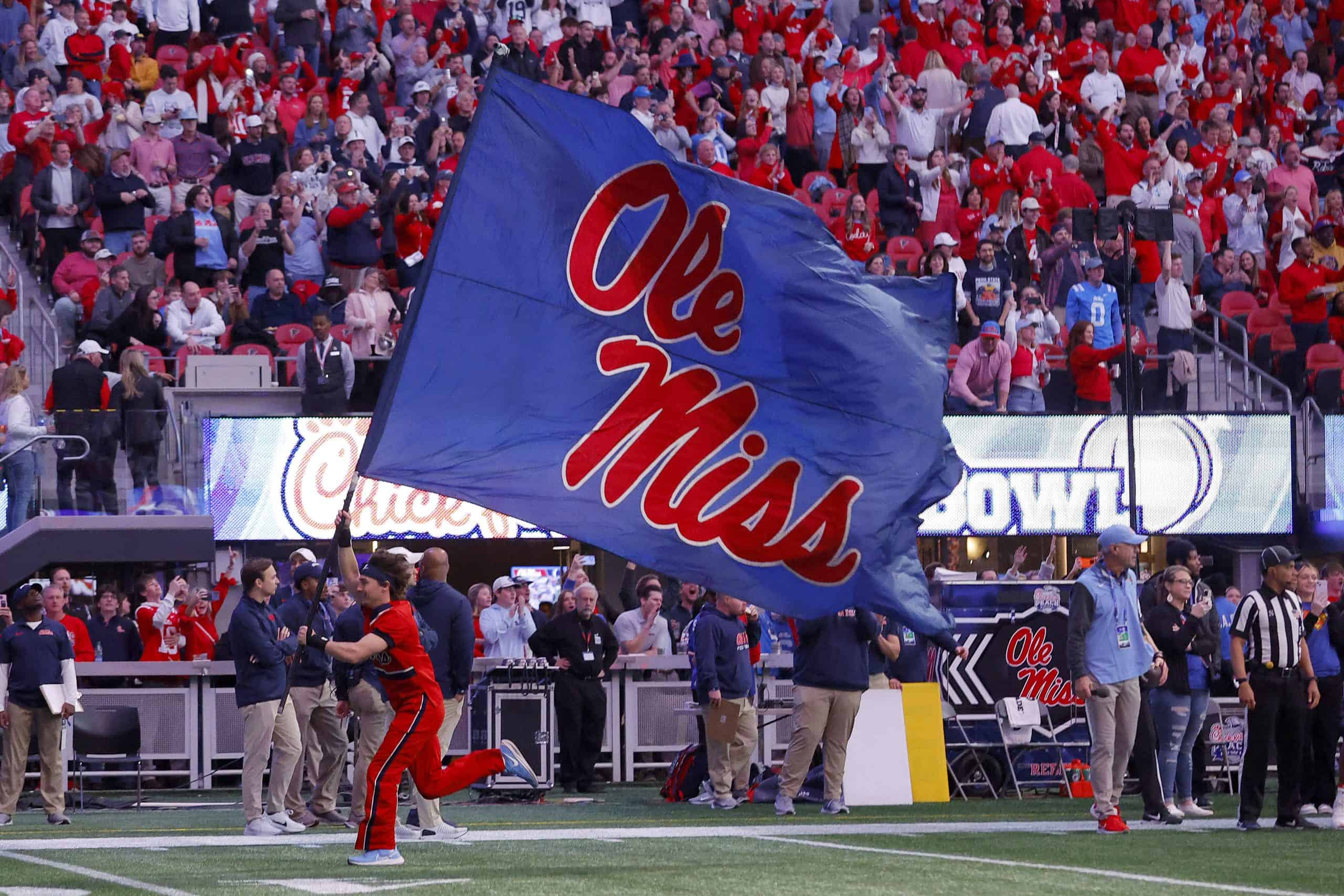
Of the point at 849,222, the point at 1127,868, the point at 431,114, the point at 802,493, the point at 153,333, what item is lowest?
the point at 1127,868

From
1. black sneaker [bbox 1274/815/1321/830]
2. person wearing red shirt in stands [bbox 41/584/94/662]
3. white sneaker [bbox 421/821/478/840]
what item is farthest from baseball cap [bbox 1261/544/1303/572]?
person wearing red shirt in stands [bbox 41/584/94/662]

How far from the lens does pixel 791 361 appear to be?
429 inches

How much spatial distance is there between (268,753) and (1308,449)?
12.5 metres

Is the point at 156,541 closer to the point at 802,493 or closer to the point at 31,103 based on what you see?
the point at 31,103

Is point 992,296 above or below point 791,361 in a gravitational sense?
above

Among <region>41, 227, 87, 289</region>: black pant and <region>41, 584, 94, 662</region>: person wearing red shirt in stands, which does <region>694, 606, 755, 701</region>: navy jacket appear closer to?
<region>41, 584, 94, 662</region>: person wearing red shirt in stands

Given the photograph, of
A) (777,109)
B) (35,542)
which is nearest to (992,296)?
(777,109)

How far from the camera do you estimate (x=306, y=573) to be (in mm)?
15180

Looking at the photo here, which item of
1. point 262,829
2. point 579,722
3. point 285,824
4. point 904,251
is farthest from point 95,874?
point 904,251

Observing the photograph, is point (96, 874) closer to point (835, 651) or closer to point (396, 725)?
point (396, 725)

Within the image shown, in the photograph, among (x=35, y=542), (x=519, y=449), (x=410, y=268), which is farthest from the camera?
(x=410, y=268)

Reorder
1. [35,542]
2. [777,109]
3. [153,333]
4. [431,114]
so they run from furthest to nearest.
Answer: [777,109], [431,114], [153,333], [35,542]

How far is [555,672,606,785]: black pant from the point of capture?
18062 mm

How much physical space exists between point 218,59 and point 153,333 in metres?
5.59
